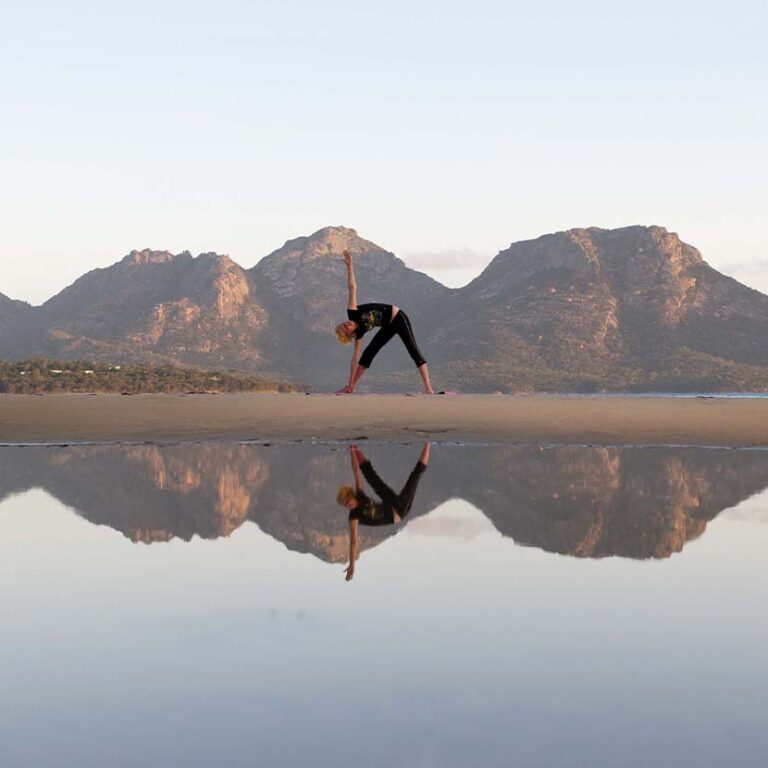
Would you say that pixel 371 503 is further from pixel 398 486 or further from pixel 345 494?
pixel 398 486

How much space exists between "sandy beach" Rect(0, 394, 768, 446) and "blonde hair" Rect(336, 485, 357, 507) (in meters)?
8.57

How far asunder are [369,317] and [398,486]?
42.9 ft

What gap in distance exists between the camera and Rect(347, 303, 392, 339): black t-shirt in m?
26.2

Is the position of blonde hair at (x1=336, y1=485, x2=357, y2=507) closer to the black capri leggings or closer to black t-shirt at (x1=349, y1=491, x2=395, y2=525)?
black t-shirt at (x1=349, y1=491, x2=395, y2=525)

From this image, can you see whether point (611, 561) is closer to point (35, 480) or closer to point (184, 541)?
point (184, 541)

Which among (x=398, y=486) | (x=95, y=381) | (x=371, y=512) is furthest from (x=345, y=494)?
(x=95, y=381)

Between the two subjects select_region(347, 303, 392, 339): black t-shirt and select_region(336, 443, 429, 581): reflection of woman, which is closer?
select_region(336, 443, 429, 581): reflection of woman

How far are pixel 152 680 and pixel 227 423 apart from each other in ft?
65.5

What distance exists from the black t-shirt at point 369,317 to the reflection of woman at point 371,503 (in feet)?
34.8

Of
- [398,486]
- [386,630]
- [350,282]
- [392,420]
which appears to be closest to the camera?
[386,630]

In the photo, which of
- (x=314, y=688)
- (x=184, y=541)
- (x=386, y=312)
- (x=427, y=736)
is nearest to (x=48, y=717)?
(x=314, y=688)

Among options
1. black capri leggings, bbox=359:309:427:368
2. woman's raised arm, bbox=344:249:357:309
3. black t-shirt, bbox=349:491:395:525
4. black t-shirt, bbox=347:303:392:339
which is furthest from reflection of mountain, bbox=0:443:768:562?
woman's raised arm, bbox=344:249:357:309

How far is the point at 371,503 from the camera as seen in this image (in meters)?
12.1

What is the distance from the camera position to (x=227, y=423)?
25.0m
